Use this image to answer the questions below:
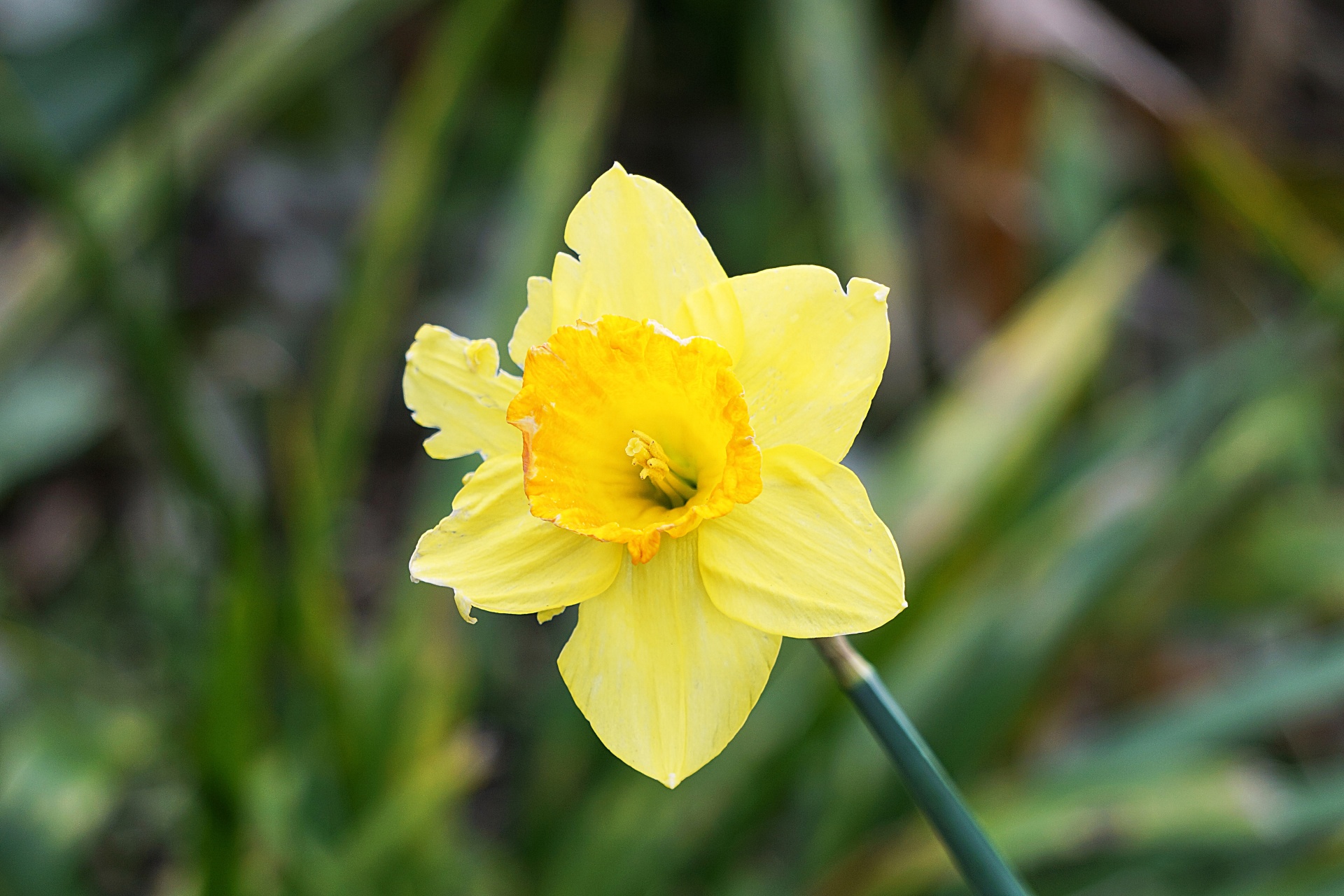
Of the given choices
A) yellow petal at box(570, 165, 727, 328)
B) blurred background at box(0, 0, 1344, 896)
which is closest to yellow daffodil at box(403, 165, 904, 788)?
yellow petal at box(570, 165, 727, 328)

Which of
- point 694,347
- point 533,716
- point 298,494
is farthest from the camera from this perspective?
point 533,716

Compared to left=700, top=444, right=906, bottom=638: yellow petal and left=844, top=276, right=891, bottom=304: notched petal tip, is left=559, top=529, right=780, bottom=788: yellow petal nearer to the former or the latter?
left=700, top=444, right=906, bottom=638: yellow petal

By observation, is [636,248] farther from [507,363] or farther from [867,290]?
[507,363]

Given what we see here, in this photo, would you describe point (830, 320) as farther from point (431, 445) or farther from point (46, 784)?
point (46, 784)

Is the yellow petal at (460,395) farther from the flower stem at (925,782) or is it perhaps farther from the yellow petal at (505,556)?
the flower stem at (925,782)

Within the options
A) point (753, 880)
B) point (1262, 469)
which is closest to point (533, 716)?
point (753, 880)

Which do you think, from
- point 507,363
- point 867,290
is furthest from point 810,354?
point 507,363

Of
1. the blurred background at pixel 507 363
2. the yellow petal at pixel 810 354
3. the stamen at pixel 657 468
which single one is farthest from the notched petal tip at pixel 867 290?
the blurred background at pixel 507 363
